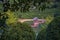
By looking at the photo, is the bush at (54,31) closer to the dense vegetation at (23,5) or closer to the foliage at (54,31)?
the foliage at (54,31)

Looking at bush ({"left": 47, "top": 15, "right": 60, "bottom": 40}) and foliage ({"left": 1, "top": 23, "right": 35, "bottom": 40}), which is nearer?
bush ({"left": 47, "top": 15, "right": 60, "bottom": 40})

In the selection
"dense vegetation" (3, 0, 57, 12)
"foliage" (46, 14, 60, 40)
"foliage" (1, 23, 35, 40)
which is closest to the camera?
"dense vegetation" (3, 0, 57, 12)

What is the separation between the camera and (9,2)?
306 cm

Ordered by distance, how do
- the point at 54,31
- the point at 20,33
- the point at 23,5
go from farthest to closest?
1. the point at 20,33
2. the point at 54,31
3. the point at 23,5

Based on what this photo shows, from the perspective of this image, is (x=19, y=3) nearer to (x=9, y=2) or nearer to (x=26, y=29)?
(x=9, y=2)

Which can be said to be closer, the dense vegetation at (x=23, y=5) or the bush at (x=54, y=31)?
the dense vegetation at (x=23, y=5)

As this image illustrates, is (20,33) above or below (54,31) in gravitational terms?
below

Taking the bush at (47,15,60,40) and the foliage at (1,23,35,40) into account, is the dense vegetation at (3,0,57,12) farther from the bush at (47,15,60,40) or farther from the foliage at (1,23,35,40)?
the foliage at (1,23,35,40)

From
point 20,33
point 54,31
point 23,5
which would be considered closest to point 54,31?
point 54,31

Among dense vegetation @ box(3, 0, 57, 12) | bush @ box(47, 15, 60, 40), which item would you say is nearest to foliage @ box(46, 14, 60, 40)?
bush @ box(47, 15, 60, 40)

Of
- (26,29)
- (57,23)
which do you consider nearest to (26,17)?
(26,29)

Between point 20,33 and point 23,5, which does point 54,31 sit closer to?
point 20,33

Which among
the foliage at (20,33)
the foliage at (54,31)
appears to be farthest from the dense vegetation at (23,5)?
the foliage at (20,33)

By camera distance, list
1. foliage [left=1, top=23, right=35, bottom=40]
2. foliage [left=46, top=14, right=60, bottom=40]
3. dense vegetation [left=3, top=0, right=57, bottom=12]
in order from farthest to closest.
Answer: foliage [left=1, top=23, right=35, bottom=40]
foliage [left=46, top=14, right=60, bottom=40]
dense vegetation [left=3, top=0, right=57, bottom=12]
